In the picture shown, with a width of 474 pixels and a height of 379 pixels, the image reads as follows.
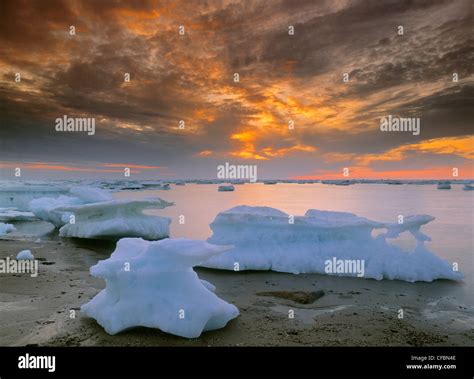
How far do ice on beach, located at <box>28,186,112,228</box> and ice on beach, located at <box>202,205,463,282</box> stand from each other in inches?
436

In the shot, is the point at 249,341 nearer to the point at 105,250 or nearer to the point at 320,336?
the point at 320,336

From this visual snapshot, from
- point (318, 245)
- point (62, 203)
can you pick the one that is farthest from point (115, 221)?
point (62, 203)

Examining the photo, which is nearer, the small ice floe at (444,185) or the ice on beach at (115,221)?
the ice on beach at (115,221)

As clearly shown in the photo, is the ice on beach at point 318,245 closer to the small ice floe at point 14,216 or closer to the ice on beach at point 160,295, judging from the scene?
the ice on beach at point 160,295

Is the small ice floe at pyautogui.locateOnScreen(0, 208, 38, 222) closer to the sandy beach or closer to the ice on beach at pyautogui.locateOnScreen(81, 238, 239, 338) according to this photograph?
the sandy beach

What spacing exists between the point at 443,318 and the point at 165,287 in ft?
16.5

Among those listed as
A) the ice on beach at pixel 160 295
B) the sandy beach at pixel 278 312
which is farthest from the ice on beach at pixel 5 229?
the ice on beach at pixel 160 295

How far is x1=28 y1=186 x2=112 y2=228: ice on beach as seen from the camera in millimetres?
20172

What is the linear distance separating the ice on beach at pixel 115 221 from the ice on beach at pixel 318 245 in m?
5.46

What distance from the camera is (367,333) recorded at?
6.28m

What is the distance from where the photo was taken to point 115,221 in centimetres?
1652

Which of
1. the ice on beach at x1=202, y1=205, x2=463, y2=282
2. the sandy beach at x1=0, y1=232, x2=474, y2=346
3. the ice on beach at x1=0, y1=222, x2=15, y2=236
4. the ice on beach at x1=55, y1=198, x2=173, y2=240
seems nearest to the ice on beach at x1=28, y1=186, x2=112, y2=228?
the ice on beach at x1=0, y1=222, x2=15, y2=236

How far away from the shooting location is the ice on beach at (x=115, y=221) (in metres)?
16.4

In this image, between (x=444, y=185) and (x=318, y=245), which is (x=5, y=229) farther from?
(x=444, y=185)
